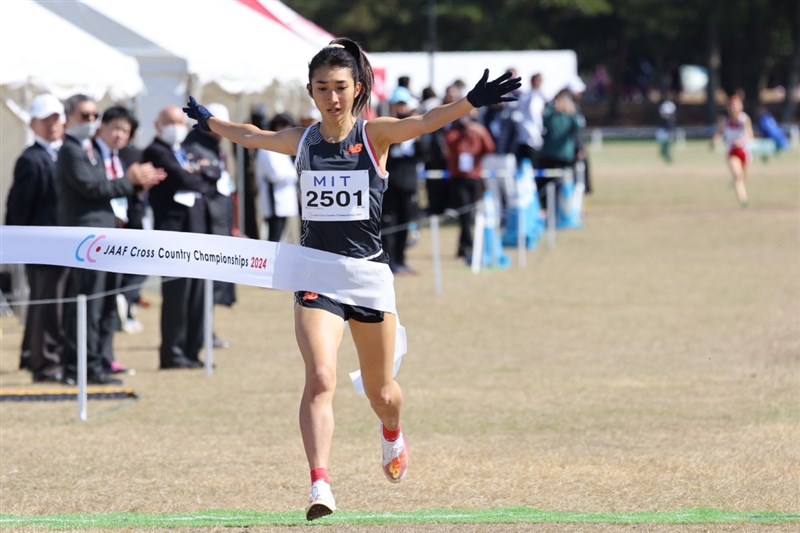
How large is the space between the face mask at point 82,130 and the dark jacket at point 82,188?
40 millimetres

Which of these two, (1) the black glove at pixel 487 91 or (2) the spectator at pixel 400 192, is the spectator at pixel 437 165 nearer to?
(2) the spectator at pixel 400 192

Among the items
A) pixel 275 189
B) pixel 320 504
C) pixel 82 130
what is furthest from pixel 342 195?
pixel 275 189

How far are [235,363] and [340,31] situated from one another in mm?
63381

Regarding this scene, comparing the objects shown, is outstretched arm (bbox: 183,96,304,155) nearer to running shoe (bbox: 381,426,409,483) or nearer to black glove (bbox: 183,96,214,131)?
black glove (bbox: 183,96,214,131)

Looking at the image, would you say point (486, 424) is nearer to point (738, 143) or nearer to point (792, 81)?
point (738, 143)

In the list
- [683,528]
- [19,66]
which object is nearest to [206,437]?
[683,528]

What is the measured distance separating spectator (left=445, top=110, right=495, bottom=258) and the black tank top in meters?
13.6

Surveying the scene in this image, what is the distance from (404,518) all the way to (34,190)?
5.80 metres

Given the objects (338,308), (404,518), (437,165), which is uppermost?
(338,308)

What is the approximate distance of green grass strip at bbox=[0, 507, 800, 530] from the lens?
22.7ft

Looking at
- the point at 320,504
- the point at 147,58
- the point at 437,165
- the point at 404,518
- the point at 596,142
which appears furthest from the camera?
the point at 596,142

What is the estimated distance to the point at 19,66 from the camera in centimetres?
1278

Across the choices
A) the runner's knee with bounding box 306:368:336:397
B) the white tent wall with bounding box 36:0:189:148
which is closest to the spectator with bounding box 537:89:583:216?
the white tent wall with bounding box 36:0:189:148

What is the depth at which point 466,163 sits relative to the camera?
68.2ft
